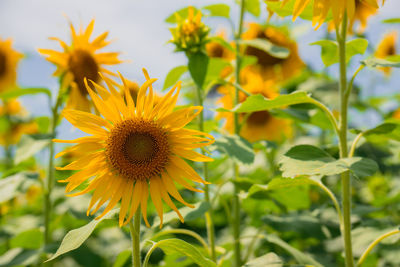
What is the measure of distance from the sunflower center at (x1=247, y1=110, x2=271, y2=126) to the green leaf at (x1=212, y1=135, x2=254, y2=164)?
133 centimetres

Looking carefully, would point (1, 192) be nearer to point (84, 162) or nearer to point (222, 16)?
point (84, 162)

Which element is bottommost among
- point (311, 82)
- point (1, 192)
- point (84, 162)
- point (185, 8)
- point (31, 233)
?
point (31, 233)

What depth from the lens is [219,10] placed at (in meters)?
2.29

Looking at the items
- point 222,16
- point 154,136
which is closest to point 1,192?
point 154,136

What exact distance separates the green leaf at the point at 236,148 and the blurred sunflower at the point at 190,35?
40cm

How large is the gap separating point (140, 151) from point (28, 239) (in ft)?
3.61

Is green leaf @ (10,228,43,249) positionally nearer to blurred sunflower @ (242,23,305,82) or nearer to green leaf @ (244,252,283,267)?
green leaf @ (244,252,283,267)

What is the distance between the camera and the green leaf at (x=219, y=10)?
2.26m

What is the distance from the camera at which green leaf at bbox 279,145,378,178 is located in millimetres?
1275

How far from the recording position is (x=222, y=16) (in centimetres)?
231

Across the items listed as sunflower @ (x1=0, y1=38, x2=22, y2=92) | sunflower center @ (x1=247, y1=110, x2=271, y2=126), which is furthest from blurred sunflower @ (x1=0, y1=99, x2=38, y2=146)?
sunflower center @ (x1=247, y1=110, x2=271, y2=126)

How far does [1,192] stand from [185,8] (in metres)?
1.20

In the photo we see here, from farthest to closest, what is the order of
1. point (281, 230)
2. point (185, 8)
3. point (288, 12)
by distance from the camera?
1. point (185, 8)
2. point (281, 230)
3. point (288, 12)

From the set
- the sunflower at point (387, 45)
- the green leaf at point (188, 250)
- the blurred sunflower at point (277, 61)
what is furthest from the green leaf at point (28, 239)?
the sunflower at point (387, 45)
